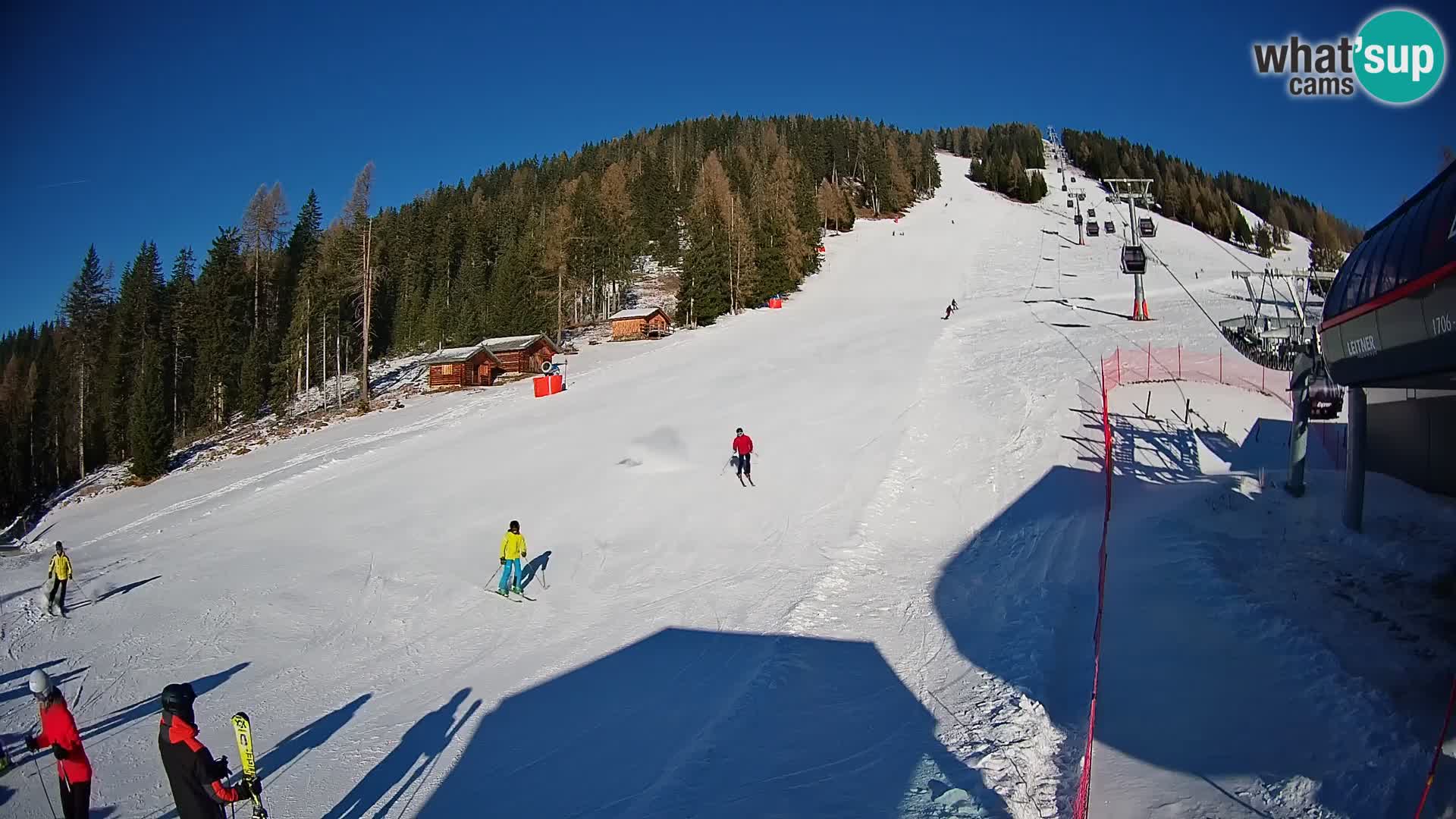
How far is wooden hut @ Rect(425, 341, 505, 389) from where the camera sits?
129 feet

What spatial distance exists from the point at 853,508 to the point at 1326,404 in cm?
768

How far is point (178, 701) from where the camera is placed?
445 centimetres

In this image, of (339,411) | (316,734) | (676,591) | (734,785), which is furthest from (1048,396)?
(339,411)

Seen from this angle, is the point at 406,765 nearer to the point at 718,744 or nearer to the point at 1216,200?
the point at 718,744

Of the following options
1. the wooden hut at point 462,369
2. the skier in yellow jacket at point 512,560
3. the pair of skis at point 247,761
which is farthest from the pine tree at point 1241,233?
the pair of skis at point 247,761

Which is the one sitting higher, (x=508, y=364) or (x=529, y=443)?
(x=508, y=364)

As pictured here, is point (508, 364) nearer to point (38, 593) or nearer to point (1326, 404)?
point (38, 593)

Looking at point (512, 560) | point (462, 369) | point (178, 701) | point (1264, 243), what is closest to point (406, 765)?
point (178, 701)

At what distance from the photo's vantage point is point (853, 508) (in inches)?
575

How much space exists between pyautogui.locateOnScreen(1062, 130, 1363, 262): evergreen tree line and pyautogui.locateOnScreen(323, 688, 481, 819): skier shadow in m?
72.4

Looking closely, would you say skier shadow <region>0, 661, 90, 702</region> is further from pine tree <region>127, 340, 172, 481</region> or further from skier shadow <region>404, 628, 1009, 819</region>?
pine tree <region>127, 340, 172, 481</region>

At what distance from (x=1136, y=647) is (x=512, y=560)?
→ 27.0ft

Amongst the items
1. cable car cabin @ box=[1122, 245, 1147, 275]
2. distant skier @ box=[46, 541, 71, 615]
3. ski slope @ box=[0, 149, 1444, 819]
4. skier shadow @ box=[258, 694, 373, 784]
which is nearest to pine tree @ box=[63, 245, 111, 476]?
ski slope @ box=[0, 149, 1444, 819]

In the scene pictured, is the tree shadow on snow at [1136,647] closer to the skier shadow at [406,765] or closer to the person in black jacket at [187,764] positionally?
the skier shadow at [406,765]
